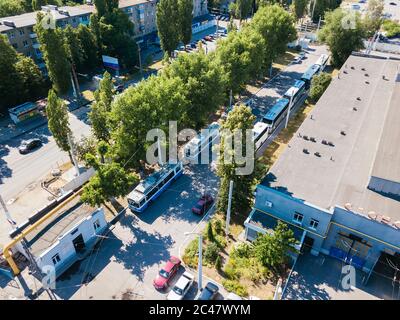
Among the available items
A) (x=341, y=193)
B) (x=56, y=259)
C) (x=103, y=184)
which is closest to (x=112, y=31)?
(x=103, y=184)

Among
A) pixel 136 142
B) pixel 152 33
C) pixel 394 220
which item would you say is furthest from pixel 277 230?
pixel 152 33

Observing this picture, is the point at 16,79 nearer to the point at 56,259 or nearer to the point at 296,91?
the point at 56,259

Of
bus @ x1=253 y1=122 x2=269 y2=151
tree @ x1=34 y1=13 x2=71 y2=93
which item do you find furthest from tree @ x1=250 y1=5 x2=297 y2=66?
tree @ x1=34 y1=13 x2=71 y2=93

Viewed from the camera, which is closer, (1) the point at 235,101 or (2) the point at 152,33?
(1) the point at 235,101

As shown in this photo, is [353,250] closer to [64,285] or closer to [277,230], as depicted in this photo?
[277,230]

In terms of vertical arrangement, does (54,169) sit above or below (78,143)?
below

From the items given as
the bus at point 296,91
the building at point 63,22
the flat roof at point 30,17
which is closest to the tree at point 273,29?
the bus at point 296,91
